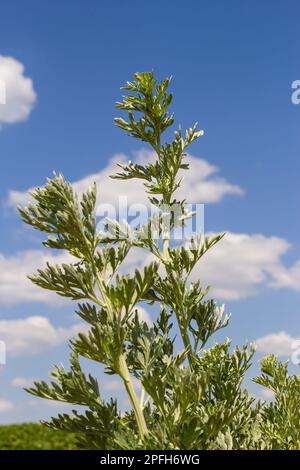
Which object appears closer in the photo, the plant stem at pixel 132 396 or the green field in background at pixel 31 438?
the plant stem at pixel 132 396

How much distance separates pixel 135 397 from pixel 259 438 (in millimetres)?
2141

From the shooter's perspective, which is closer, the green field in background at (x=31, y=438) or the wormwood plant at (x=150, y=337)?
the wormwood plant at (x=150, y=337)

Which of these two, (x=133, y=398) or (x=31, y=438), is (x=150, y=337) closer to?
(x=133, y=398)

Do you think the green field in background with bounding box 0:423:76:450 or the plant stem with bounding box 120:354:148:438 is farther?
the green field in background with bounding box 0:423:76:450

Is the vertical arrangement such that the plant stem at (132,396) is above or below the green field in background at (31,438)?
below

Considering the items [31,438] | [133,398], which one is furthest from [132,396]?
[31,438]

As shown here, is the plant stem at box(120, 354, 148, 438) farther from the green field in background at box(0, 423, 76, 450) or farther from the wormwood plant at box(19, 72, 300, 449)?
the green field in background at box(0, 423, 76, 450)

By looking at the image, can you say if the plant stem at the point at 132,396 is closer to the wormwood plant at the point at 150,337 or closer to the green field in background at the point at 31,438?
the wormwood plant at the point at 150,337

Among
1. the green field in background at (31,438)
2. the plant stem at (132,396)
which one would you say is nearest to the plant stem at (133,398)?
the plant stem at (132,396)

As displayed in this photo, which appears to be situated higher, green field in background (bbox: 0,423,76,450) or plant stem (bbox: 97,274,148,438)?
green field in background (bbox: 0,423,76,450)

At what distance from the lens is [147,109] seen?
7.64 m

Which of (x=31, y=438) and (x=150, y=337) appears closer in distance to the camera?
(x=150, y=337)

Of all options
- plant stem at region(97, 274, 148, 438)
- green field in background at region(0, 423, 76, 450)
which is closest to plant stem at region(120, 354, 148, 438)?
plant stem at region(97, 274, 148, 438)
